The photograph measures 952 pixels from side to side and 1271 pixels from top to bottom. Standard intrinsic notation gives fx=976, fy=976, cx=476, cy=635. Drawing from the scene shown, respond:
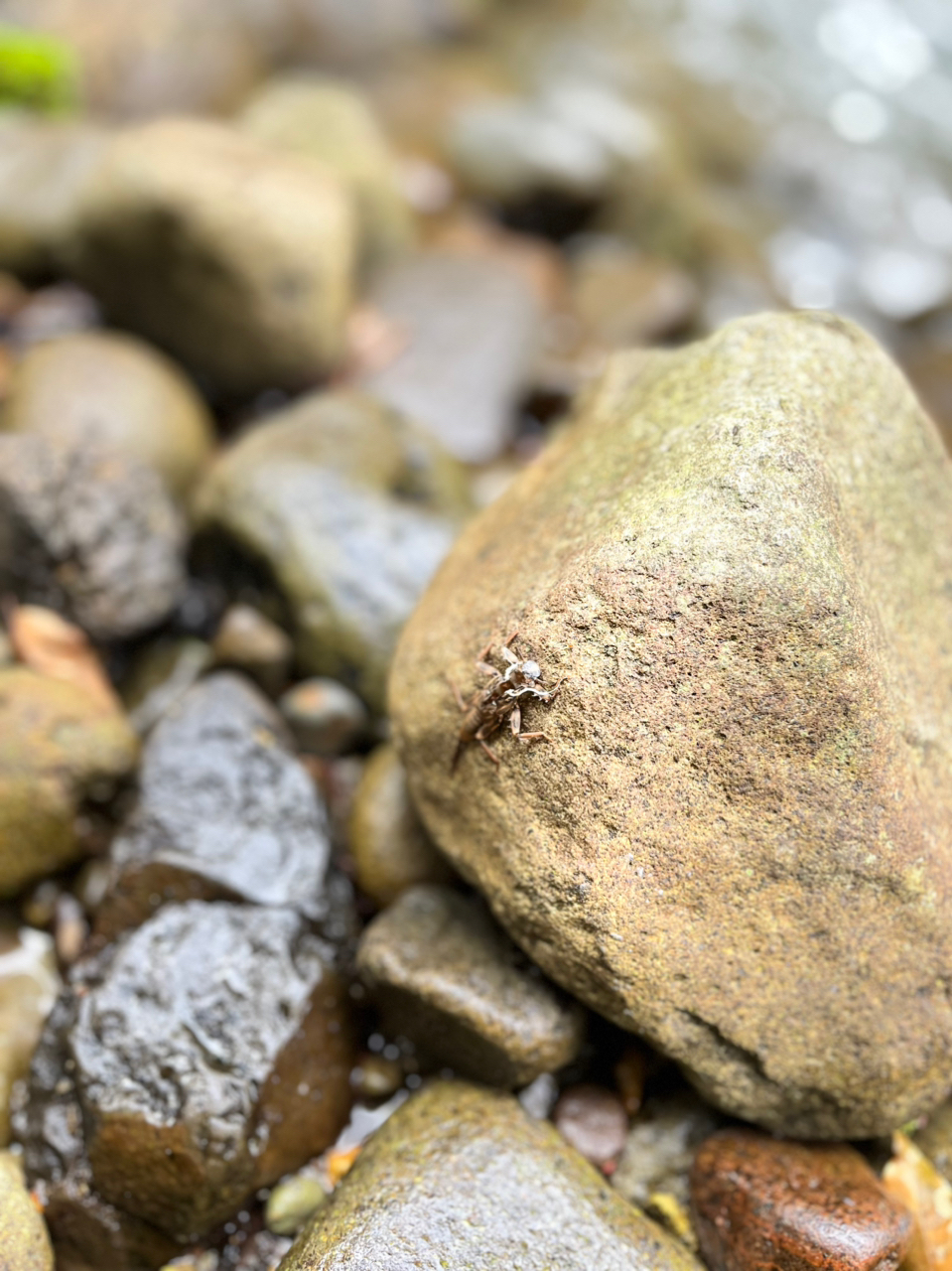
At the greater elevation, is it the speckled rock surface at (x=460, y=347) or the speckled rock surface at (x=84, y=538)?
the speckled rock surface at (x=460, y=347)

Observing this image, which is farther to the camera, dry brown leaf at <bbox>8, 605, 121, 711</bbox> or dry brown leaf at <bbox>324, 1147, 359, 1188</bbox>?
dry brown leaf at <bbox>8, 605, 121, 711</bbox>

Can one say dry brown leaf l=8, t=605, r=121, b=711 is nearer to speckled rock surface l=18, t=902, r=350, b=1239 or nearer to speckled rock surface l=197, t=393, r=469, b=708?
speckled rock surface l=197, t=393, r=469, b=708

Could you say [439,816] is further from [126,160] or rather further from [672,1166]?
[126,160]

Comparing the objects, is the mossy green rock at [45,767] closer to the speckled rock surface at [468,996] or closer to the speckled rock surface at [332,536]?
the speckled rock surface at [332,536]

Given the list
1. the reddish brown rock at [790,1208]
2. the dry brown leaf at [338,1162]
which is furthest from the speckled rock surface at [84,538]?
the reddish brown rock at [790,1208]

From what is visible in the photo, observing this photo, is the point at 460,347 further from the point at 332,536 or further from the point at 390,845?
the point at 390,845

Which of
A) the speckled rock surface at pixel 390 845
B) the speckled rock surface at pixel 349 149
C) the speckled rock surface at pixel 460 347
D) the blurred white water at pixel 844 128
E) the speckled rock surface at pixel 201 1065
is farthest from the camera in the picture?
A: the blurred white water at pixel 844 128

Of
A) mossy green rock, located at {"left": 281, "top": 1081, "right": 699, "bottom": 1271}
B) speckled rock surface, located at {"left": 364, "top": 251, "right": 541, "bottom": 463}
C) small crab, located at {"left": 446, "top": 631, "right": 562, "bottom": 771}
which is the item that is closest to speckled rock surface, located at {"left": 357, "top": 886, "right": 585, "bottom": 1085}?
mossy green rock, located at {"left": 281, "top": 1081, "right": 699, "bottom": 1271}

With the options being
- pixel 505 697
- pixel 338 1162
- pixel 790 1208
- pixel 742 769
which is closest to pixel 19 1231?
pixel 338 1162
